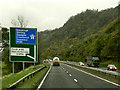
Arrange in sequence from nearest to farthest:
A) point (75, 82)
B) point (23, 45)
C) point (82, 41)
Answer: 1. point (75, 82)
2. point (23, 45)
3. point (82, 41)

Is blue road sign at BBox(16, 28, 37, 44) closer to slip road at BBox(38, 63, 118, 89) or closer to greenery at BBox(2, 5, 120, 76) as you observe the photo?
slip road at BBox(38, 63, 118, 89)

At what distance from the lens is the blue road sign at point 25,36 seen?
19891 millimetres

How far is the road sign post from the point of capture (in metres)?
19.6

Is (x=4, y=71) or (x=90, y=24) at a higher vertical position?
(x=90, y=24)

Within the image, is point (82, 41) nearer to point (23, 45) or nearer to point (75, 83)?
point (23, 45)

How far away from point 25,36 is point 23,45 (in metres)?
1.06

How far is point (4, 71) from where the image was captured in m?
53.3

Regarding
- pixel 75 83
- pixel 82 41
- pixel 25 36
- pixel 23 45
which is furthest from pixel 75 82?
pixel 82 41

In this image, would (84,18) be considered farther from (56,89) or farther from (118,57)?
(56,89)

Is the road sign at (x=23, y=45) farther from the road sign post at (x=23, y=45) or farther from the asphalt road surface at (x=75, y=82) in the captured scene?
the asphalt road surface at (x=75, y=82)

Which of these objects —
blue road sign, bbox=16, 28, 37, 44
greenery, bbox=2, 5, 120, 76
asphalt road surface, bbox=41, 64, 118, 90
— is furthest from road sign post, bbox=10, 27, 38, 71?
greenery, bbox=2, 5, 120, 76

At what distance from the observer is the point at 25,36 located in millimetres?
20188

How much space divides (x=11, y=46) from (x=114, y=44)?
38620 mm

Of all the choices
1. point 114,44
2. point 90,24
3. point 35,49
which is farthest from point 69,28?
point 35,49
